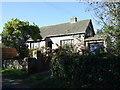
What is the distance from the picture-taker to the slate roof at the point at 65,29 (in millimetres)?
22653

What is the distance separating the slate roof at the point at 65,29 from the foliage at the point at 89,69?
1465 centimetres

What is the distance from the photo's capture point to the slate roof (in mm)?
22653

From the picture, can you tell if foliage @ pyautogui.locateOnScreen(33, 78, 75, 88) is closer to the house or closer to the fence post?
the fence post

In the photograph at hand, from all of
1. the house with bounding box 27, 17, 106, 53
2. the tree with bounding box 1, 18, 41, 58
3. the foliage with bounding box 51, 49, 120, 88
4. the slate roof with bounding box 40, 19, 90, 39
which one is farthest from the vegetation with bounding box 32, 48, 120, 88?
the slate roof with bounding box 40, 19, 90, 39

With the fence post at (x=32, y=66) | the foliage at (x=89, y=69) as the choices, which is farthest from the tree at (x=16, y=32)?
the foliage at (x=89, y=69)

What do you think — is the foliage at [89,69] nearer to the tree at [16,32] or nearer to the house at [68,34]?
the tree at [16,32]

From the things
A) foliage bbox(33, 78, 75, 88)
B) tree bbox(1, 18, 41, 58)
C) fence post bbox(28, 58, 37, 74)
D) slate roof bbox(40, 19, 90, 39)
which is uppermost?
slate roof bbox(40, 19, 90, 39)

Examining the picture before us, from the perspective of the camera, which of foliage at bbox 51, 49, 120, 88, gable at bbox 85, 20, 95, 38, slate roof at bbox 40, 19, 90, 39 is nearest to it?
foliage at bbox 51, 49, 120, 88

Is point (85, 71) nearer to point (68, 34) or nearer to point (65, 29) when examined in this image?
point (68, 34)

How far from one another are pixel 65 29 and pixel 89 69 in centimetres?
1764

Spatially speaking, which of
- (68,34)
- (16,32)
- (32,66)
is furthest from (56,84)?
(68,34)

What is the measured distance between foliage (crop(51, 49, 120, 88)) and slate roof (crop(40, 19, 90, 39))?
14651 millimetres

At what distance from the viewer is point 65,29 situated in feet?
79.5

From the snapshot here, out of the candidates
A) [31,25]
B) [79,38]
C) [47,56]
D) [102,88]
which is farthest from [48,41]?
[102,88]
